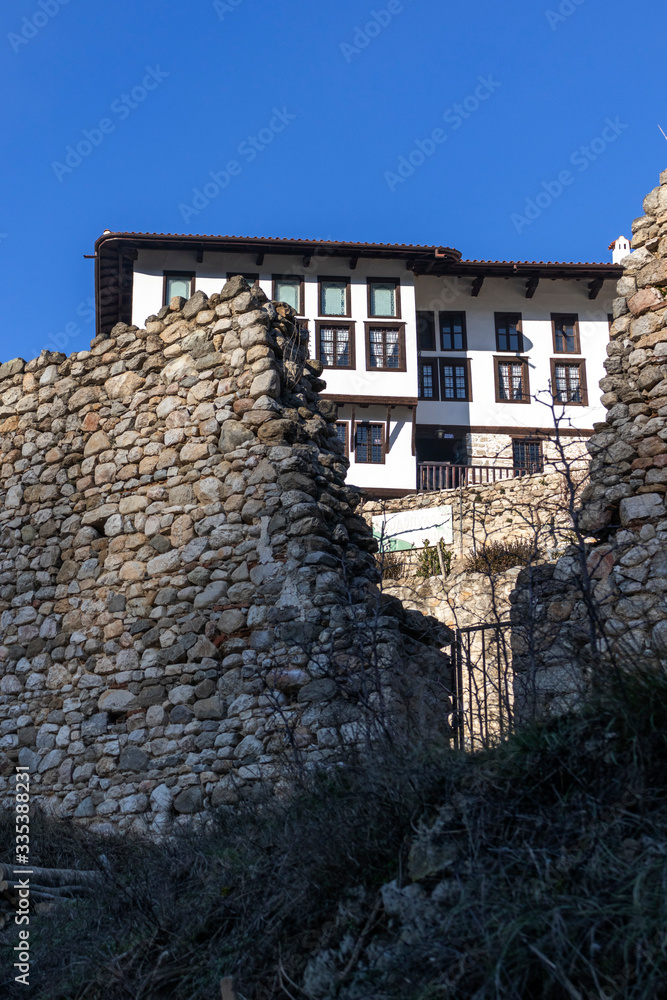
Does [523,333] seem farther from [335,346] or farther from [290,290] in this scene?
[290,290]

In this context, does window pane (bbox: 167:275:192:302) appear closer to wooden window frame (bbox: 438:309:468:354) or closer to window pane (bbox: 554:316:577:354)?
wooden window frame (bbox: 438:309:468:354)

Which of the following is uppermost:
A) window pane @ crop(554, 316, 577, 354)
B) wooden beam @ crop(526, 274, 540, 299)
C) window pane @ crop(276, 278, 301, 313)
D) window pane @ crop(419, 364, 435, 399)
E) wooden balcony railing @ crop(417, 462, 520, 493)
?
wooden beam @ crop(526, 274, 540, 299)

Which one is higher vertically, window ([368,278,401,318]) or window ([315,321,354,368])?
window ([368,278,401,318])

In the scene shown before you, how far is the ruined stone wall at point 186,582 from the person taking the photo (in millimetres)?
6207

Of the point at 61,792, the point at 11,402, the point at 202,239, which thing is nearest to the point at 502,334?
the point at 202,239

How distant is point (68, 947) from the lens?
4410 millimetres

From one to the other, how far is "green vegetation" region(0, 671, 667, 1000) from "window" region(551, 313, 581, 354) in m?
26.3

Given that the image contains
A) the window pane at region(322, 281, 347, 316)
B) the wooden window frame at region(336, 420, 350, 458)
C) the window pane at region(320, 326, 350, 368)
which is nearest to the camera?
the wooden window frame at region(336, 420, 350, 458)

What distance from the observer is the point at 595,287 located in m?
28.5

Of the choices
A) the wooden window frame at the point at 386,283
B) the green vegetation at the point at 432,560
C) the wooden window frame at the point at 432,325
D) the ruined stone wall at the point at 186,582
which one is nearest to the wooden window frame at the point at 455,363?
the wooden window frame at the point at 432,325

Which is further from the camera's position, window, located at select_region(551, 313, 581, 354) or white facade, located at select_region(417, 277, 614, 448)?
window, located at select_region(551, 313, 581, 354)

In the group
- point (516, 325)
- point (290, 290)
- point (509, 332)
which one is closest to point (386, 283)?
point (290, 290)

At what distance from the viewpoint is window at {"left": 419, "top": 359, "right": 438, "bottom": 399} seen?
2820cm

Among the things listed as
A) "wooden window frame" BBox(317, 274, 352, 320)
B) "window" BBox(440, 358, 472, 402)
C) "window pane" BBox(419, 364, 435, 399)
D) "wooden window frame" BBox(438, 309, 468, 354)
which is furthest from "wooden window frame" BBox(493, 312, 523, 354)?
"wooden window frame" BBox(317, 274, 352, 320)
